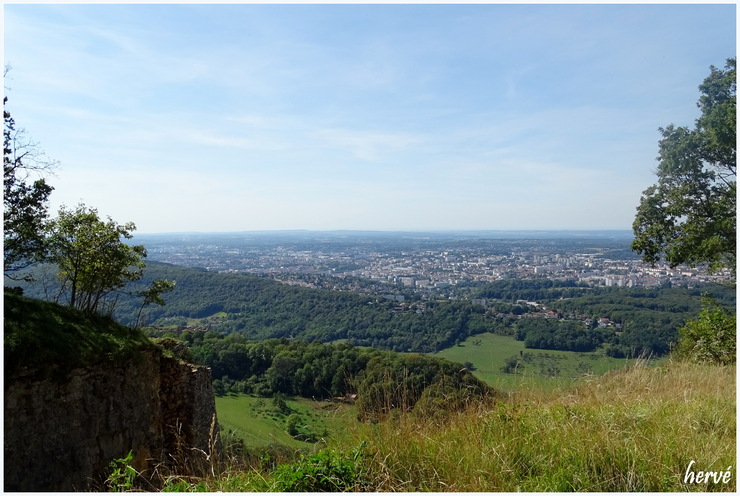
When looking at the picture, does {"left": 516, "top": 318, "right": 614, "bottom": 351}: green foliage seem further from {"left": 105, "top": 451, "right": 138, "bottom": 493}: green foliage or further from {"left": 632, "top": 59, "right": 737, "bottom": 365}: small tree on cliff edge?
{"left": 105, "top": 451, "right": 138, "bottom": 493}: green foliage

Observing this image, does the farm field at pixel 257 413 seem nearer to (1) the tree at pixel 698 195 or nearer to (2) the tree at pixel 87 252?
(2) the tree at pixel 87 252

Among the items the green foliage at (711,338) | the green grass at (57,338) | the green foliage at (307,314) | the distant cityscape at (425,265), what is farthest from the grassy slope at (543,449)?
the distant cityscape at (425,265)

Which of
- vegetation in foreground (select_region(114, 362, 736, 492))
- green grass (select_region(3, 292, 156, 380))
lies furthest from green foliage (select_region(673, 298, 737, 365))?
green grass (select_region(3, 292, 156, 380))

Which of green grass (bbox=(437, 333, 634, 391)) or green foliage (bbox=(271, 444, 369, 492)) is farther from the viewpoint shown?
green grass (bbox=(437, 333, 634, 391))

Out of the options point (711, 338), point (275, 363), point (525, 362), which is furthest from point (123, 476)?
point (275, 363)

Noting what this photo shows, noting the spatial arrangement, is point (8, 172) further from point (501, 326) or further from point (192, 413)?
point (501, 326)

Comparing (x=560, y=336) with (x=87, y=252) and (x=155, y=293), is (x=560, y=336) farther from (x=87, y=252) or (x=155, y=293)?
(x=87, y=252)
